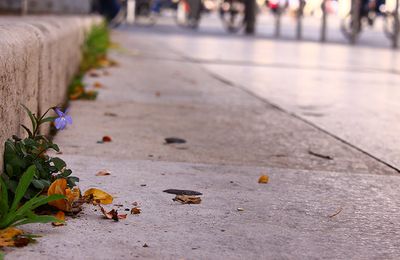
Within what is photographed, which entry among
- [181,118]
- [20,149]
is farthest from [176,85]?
[20,149]

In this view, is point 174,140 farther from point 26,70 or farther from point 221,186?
point 26,70

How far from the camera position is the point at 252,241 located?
3.15 meters

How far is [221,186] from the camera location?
4094mm

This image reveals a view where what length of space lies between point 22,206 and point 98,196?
0.52 meters

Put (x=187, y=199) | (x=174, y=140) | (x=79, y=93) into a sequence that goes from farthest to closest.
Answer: (x=79, y=93) → (x=174, y=140) → (x=187, y=199)

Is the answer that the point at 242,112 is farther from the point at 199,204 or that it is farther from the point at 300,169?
the point at 199,204

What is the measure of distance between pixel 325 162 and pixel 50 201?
6.98 ft

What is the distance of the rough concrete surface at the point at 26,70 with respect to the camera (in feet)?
11.0

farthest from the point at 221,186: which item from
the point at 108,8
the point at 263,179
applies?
the point at 108,8

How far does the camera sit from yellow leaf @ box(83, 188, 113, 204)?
352 cm

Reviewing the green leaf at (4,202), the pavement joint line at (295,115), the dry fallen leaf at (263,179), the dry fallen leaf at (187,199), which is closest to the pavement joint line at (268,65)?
the pavement joint line at (295,115)

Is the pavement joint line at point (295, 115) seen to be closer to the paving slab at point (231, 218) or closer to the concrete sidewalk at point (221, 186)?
the concrete sidewalk at point (221, 186)

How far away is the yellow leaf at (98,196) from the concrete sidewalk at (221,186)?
0.20ft

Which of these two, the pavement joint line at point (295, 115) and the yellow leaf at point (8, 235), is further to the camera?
the pavement joint line at point (295, 115)
